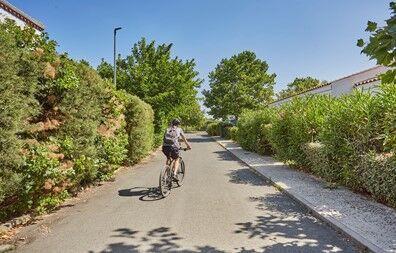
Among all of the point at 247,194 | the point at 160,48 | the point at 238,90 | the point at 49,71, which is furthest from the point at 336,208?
the point at 238,90

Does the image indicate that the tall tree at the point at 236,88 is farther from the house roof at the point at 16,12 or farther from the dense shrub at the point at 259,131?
the house roof at the point at 16,12

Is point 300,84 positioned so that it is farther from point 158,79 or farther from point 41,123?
point 41,123

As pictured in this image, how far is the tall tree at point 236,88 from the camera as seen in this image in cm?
4759

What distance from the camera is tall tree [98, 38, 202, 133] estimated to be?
27120mm

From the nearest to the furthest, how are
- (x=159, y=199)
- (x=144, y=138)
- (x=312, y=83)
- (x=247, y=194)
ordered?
1. (x=159, y=199)
2. (x=247, y=194)
3. (x=144, y=138)
4. (x=312, y=83)

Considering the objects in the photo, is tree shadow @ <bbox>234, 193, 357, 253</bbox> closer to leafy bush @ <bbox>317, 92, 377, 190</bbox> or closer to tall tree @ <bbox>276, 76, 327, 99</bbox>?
leafy bush @ <bbox>317, 92, 377, 190</bbox>

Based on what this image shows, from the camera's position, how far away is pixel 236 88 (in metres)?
48.2

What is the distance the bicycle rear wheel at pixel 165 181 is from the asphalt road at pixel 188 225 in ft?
0.66

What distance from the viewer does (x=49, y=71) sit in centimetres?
766

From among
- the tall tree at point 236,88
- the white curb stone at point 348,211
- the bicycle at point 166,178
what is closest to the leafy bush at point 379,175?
the white curb stone at point 348,211

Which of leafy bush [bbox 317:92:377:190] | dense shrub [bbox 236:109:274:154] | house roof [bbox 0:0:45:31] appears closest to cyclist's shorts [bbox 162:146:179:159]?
leafy bush [bbox 317:92:377:190]

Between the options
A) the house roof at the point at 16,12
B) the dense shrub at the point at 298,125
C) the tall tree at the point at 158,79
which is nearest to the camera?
the dense shrub at the point at 298,125

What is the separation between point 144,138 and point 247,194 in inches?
345

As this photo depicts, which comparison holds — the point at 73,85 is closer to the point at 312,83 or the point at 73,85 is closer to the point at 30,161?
the point at 30,161
